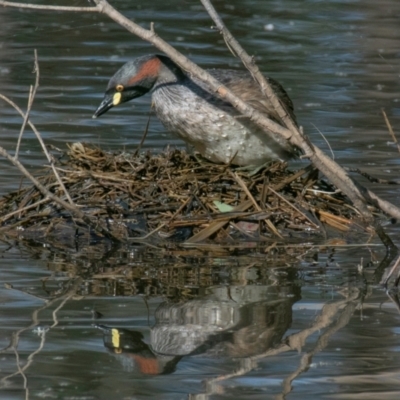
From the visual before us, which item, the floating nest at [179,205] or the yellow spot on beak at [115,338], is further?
the floating nest at [179,205]

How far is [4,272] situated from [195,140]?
5.64ft

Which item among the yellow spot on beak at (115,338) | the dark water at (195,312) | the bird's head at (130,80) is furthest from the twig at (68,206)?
the yellow spot on beak at (115,338)

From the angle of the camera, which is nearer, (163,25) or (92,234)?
(92,234)

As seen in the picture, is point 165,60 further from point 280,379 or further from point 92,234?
point 280,379

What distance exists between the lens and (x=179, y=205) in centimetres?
704

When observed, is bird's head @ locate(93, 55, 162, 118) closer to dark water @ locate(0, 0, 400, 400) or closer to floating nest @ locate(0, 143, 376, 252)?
floating nest @ locate(0, 143, 376, 252)

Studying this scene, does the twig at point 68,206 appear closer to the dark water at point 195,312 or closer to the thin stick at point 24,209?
the thin stick at point 24,209

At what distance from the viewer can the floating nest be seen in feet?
22.6

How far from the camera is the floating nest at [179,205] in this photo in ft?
22.6

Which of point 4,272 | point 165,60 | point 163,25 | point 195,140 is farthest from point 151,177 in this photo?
point 163,25

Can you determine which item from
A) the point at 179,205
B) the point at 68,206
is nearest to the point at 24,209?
the point at 68,206

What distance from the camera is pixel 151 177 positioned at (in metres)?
7.28

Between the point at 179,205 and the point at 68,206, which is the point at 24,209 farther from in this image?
the point at 179,205

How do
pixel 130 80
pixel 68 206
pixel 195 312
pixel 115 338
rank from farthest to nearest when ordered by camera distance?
1. pixel 130 80
2. pixel 68 206
3. pixel 195 312
4. pixel 115 338
